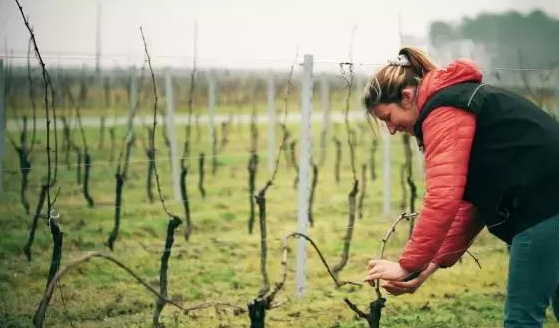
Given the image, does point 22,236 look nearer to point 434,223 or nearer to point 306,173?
point 306,173

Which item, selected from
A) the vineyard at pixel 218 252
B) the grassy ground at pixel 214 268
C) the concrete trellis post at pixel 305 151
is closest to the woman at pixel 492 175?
the vineyard at pixel 218 252

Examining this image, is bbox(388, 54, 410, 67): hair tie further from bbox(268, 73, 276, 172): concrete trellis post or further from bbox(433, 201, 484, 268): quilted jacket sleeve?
bbox(268, 73, 276, 172): concrete trellis post

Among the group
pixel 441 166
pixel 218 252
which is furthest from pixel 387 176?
pixel 441 166

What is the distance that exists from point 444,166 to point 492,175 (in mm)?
Result: 224

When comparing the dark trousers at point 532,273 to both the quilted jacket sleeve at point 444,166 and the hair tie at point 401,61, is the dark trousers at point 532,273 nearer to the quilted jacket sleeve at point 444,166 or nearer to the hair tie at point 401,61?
the quilted jacket sleeve at point 444,166

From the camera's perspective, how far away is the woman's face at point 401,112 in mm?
2541

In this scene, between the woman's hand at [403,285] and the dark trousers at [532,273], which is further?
the woman's hand at [403,285]

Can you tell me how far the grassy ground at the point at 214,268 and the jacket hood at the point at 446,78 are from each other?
36.0 inches

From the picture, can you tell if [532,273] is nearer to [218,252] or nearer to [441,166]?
[441,166]

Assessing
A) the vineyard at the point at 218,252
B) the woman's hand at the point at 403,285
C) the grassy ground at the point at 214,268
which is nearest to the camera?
the woman's hand at the point at 403,285

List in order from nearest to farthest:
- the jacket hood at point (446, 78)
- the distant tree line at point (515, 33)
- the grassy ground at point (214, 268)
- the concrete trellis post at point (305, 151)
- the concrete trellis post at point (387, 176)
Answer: the jacket hood at point (446, 78) → the grassy ground at point (214, 268) → the concrete trellis post at point (305, 151) → the concrete trellis post at point (387, 176) → the distant tree line at point (515, 33)

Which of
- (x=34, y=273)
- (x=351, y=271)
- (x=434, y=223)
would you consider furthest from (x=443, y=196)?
(x=34, y=273)

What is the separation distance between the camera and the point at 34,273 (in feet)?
19.0

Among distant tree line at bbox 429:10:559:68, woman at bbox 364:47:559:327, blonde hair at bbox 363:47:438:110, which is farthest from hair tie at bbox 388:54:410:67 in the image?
distant tree line at bbox 429:10:559:68
